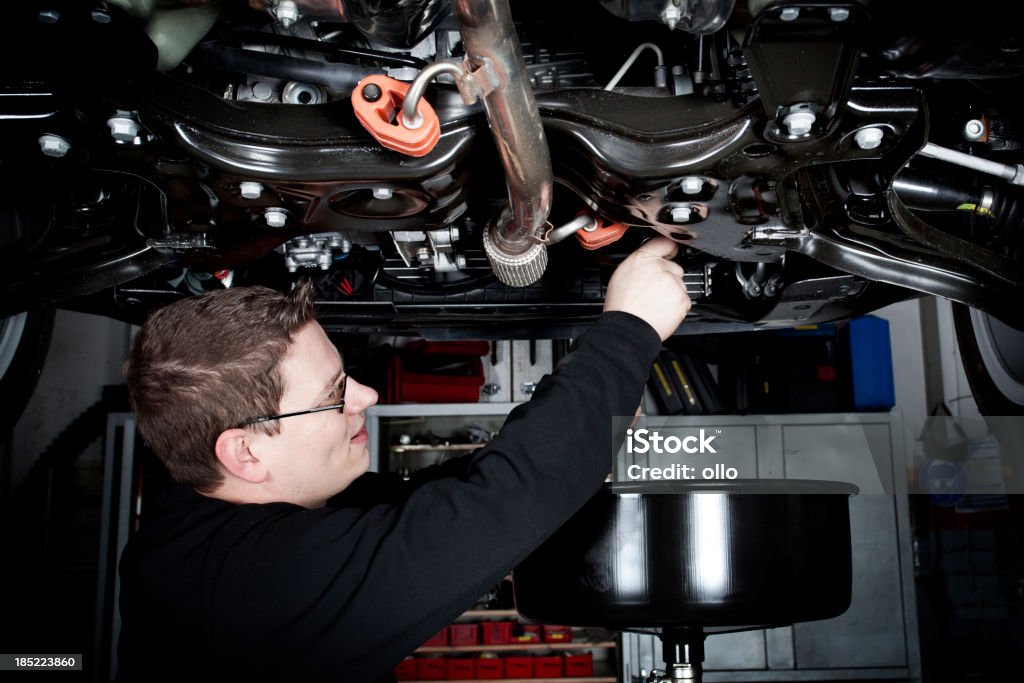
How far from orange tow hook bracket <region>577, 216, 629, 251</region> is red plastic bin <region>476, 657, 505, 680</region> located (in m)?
2.73

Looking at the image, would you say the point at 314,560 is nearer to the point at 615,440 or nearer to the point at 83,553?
the point at 615,440

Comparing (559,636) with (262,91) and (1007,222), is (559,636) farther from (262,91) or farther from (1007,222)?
(262,91)

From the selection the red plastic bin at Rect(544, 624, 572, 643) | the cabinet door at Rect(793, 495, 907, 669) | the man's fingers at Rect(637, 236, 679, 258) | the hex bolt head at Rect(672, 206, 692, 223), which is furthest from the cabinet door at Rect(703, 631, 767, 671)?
the hex bolt head at Rect(672, 206, 692, 223)

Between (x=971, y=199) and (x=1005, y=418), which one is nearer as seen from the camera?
(x=971, y=199)

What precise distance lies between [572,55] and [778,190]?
36cm

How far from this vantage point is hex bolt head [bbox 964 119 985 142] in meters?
0.99

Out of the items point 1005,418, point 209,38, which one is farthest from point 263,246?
point 1005,418

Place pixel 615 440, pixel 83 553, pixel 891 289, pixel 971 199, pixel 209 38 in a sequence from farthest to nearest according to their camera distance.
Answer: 1. pixel 83 553
2. pixel 891 289
3. pixel 971 199
4. pixel 209 38
5. pixel 615 440

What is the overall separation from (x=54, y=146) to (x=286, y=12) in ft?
0.91

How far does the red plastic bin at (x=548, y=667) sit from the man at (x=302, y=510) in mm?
2683

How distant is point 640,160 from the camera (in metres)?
0.85

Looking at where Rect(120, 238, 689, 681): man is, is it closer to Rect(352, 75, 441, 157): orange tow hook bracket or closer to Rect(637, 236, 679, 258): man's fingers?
Rect(637, 236, 679, 258): man's fingers

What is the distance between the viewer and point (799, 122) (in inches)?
30.3

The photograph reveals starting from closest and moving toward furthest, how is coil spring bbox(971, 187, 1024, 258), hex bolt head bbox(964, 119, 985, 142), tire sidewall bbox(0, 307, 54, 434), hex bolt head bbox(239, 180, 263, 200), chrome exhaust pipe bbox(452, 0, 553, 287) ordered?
1. chrome exhaust pipe bbox(452, 0, 553, 287)
2. hex bolt head bbox(239, 180, 263, 200)
3. hex bolt head bbox(964, 119, 985, 142)
4. coil spring bbox(971, 187, 1024, 258)
5. tire sidewall bbox(0, 307, 54, 434)
